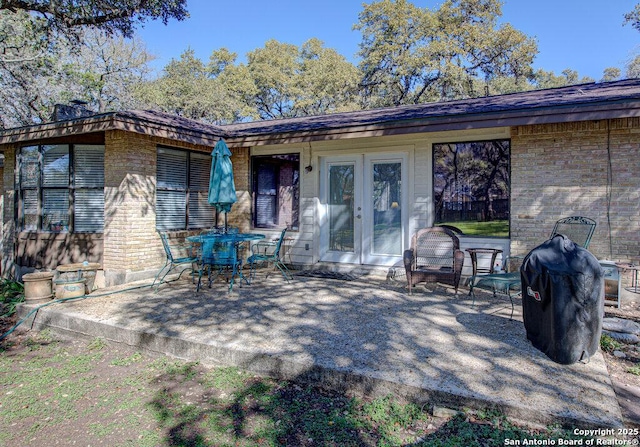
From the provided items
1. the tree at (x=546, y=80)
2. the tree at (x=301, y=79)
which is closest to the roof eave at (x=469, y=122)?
the tree at (x=301, y=79)

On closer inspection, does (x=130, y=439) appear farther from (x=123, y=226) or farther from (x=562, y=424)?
(x=123, y=226)

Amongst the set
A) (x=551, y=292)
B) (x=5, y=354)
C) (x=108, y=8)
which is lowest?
(x=5, y=354)

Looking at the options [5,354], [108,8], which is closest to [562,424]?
[5,354]

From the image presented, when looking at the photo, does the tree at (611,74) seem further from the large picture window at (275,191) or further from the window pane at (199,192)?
the window pane at (199,192)

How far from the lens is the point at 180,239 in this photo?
7.68 m

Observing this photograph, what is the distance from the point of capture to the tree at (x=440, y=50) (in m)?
19.6

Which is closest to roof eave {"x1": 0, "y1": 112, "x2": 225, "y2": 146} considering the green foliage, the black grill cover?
the green foliage

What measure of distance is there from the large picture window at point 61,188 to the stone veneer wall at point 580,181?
7.25 meters

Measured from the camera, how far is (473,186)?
22.1ft

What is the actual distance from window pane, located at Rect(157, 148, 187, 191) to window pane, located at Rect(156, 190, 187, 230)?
15 cm

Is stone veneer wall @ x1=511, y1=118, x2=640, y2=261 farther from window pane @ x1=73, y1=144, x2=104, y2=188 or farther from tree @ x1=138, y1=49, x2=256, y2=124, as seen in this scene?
tree @ x1=138, y1=49, x2=256, y2=124

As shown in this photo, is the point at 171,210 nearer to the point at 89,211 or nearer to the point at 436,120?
the point at 89,211

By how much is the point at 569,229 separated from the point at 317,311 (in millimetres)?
3931

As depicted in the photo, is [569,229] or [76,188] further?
[76,188]
